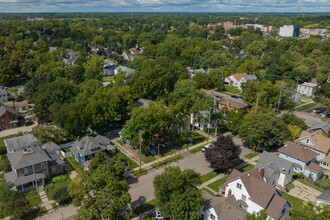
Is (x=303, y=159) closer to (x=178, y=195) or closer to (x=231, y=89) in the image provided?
(x=178, y=195)

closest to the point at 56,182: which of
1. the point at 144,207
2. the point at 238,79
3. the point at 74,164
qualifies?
the point at 74,164

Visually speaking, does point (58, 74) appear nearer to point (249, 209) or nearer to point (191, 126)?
point (191, 126)

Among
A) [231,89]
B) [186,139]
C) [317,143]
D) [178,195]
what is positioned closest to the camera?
[178,195]

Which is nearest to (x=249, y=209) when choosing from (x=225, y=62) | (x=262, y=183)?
(x=262, y=183)

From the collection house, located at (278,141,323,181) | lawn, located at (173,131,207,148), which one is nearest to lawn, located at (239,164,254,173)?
house, located at (278,141,323,181)

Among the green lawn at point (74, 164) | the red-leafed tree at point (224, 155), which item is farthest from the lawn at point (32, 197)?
the red-leafed tree at point (224, 155)
